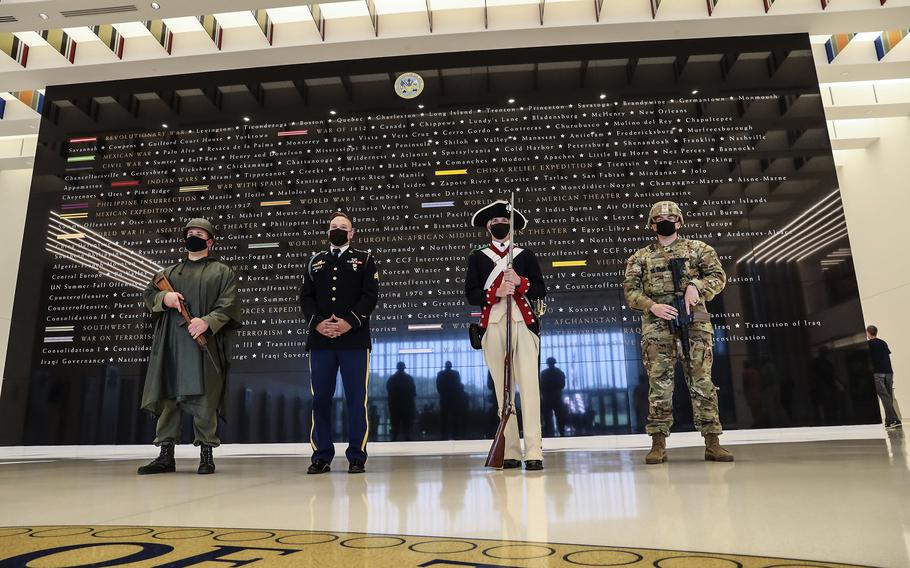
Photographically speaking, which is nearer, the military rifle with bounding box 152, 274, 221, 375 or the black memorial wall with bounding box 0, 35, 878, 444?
the military rifle with bounding box 152, 274, 221, 375

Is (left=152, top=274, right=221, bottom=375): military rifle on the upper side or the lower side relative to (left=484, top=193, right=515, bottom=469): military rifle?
upper

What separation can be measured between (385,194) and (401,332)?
165 cm

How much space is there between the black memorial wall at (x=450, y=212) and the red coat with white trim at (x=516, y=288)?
2.47 meters

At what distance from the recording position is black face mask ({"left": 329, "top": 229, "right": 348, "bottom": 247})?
359cm

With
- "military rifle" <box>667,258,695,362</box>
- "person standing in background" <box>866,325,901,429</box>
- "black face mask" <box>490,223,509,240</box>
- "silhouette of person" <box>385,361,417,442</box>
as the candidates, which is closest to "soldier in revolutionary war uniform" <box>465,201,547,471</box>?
"black face mask" <box>490,223,509,240</box>

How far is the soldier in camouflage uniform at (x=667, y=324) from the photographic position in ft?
10.9

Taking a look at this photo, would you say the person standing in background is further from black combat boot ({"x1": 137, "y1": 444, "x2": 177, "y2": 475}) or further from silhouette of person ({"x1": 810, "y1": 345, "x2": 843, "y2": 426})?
black combat boot ({"x1": 137, "y1": 444, "x2": 177, "y2": 475})

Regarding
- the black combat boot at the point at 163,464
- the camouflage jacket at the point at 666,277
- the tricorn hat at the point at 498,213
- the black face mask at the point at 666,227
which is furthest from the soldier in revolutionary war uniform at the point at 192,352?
the black face mask at the point at 666,227

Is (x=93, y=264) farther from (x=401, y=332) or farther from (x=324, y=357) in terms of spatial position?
(x=324, y=357)

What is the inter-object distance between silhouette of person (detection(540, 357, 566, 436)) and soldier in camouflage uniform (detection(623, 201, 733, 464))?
2257 millimetres

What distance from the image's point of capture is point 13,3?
18.1 ft

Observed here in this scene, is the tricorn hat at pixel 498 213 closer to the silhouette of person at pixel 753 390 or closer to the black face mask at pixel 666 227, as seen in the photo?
the black face mask at pixel 666 227

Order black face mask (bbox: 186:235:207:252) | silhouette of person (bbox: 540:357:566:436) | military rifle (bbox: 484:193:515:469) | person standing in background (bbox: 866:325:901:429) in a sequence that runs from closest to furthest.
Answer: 1. military rifle (bbox: 484:193:515:469)
2. black face mask (bbox: 186:235:207:252)
3. silhouette of person (bbox: 540:357:566:436)
4. person standing in background (bbox: 866:325:901:429)

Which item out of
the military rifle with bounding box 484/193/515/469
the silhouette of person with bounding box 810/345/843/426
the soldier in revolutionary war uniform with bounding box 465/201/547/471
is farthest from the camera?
the silhouette of person with bounding box 810/345/843/426
